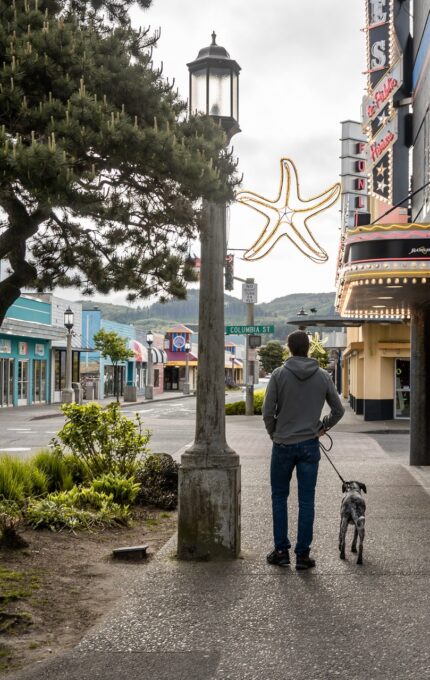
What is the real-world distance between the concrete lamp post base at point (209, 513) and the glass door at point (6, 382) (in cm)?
3223

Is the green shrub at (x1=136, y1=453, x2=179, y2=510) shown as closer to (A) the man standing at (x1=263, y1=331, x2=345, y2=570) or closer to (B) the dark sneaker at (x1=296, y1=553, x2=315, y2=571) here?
(A) the man standing at (x1=263, y1=331, x2=345, y2=570)

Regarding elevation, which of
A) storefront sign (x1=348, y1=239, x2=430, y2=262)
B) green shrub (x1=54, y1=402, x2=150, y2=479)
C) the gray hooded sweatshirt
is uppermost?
storefront sign (x1=348, y1=239, x2=430, y2=262)

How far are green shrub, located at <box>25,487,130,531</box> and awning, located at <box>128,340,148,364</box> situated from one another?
50749mm

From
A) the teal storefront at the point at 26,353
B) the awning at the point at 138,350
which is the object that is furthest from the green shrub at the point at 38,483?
the awning at the point at 138,350

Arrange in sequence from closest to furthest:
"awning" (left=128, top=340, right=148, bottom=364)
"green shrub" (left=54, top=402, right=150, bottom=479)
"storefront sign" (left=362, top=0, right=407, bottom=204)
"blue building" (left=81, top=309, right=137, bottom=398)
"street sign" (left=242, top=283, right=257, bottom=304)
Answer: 1. "green shrub" (left=54, top=402, right=150, bottom=479)
2. "storefront sign" (left=362, top=0, right=407, bottom=204)
3. "street sign" (left=242, top=283, right=257, bottom=304)
4. "blue building" (left=81, top=309, right=137, bottom=398)
5. "awning" (left=128, top=340, right=148, bottom=364)

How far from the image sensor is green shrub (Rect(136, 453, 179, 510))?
9945mm

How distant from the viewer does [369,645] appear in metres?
4.75

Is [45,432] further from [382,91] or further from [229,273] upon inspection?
[382,91]

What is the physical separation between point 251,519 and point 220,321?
8.46 feet

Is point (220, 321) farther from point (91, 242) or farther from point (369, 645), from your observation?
point (369, 645)

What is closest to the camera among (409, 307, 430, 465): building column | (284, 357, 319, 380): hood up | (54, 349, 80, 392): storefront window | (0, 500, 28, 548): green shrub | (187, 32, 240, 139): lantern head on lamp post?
(284, 357, 319, 380): hood up

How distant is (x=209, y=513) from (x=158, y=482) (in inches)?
134

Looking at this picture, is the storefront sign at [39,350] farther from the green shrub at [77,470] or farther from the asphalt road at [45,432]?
the green shrub at [77,470]

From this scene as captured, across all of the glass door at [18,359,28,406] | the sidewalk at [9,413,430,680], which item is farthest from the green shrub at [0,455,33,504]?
the glass door at [18,359,28,406]
